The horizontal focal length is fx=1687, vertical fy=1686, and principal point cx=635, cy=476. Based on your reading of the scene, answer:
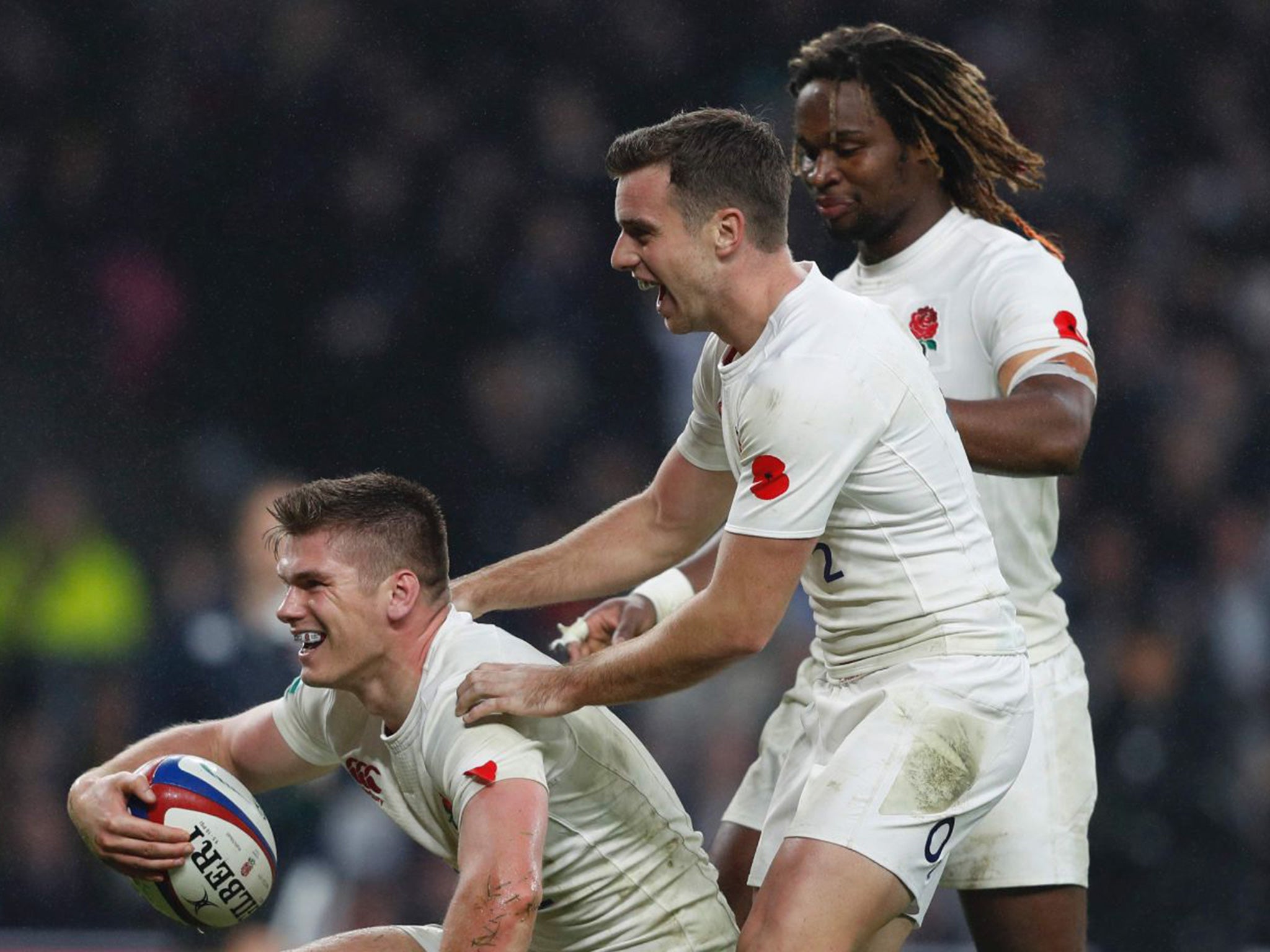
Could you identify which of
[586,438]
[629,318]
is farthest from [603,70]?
[586,438]

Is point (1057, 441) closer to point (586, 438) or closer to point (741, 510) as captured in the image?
point (741, 510)

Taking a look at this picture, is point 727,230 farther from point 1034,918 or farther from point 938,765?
point 1034,918

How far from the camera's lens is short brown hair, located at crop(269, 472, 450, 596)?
2893 mm

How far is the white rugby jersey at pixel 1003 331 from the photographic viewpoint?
A: 11.3 ft

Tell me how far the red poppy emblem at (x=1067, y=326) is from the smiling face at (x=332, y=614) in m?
1.46

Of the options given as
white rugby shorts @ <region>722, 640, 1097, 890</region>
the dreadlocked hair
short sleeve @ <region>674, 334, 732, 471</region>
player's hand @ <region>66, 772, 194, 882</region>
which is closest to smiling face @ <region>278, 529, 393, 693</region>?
player's hand @ <region>66, 772, 194, 882</region>

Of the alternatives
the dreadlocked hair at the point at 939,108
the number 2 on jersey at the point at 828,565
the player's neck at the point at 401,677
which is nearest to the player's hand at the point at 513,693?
the player's neck at the point at 401,677

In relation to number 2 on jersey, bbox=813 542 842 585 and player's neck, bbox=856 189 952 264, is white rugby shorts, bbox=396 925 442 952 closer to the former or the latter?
number 2 on jersey, bbox=813 542 842 585

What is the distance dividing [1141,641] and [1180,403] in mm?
1083

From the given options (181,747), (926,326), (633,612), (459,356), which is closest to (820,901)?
(633,612)

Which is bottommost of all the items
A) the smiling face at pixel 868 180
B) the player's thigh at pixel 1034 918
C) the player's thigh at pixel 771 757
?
the player's thigh at pixel 1034 918

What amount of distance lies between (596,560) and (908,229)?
1019 mm

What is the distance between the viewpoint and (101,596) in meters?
6.46

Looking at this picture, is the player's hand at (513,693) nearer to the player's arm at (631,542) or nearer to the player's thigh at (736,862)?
the player's arm at (631,542)
